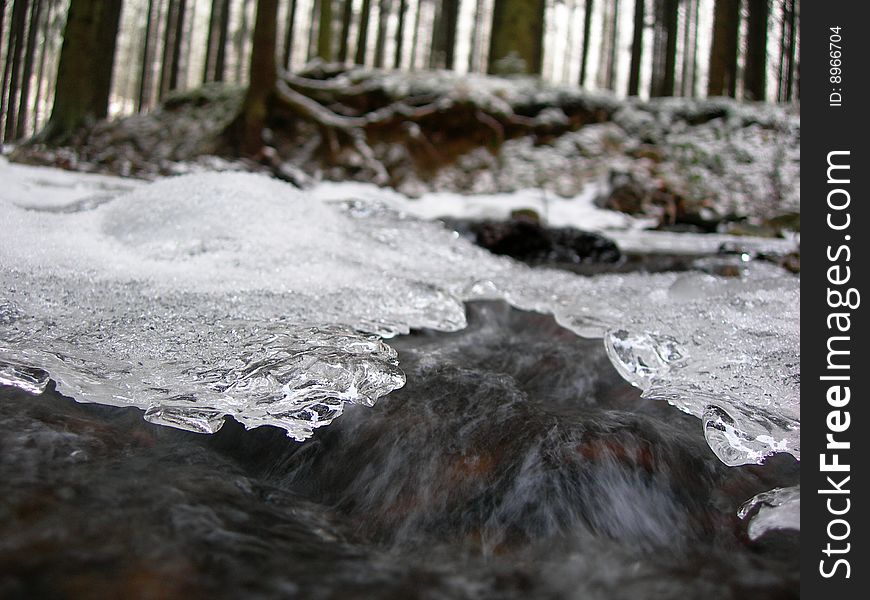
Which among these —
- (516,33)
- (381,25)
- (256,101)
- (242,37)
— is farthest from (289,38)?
(242,37)

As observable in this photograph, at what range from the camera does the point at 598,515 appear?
1130 mm

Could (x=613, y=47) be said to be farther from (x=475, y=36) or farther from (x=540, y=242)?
(x=540, y=242)

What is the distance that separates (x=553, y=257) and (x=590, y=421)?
12.6ft

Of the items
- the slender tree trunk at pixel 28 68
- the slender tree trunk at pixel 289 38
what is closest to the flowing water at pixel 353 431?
→ the slender tree trunk at pixel 28 68

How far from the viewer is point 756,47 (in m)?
10.5

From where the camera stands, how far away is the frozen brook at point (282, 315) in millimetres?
1386

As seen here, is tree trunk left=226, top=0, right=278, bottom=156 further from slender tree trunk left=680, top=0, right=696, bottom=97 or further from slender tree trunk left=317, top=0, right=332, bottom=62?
slender tree trunk left=680, top=0, right=696, bottom=97

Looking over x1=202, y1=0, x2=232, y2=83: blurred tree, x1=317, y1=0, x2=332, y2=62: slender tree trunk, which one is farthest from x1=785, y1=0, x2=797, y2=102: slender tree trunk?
x1=202, y1=0, x2=232, y2=83: blurred tree

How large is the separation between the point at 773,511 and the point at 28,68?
881 centimetres

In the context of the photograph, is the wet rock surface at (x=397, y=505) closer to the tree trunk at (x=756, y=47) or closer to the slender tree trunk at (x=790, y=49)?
the tree trunk at (x=756, y=47)

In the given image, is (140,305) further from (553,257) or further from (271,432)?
(553,257)

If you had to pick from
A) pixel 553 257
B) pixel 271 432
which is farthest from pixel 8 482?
pixel 553 257

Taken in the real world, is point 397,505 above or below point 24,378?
below

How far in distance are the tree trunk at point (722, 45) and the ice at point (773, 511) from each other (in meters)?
10.4
